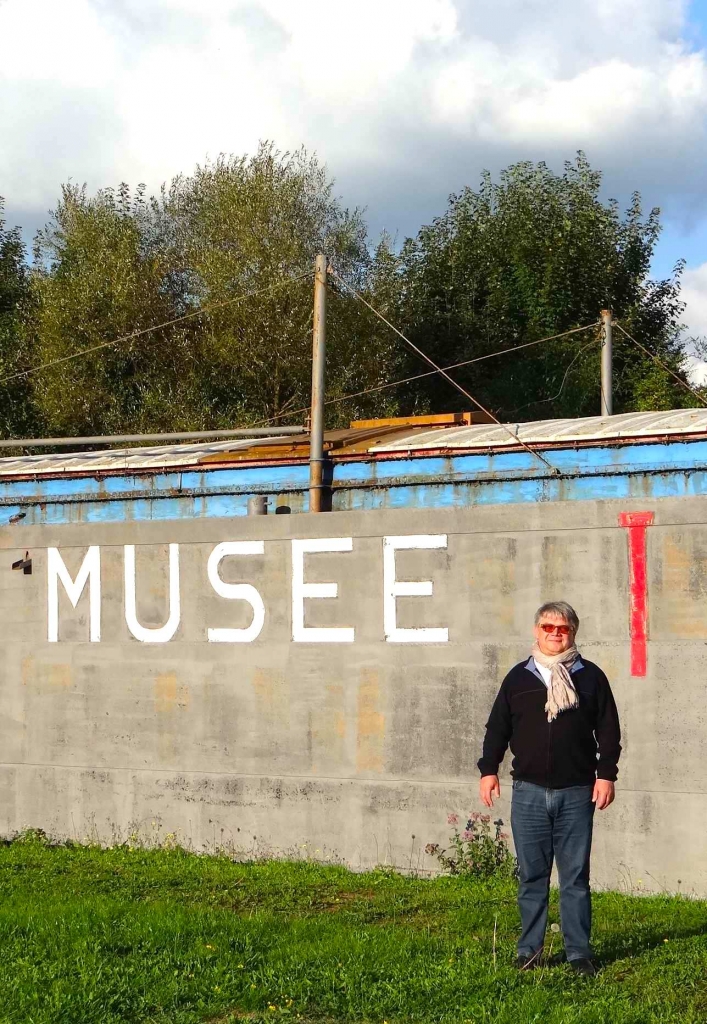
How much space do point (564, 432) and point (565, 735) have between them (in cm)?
908

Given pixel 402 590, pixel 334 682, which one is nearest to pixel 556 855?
pixel 402 590

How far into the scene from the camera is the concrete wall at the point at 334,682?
8258 millimetres

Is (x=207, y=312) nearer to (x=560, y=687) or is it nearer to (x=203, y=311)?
(x=203, y=311)

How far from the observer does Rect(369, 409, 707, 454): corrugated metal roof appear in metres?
13.6

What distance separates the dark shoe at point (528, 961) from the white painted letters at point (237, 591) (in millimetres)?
4433

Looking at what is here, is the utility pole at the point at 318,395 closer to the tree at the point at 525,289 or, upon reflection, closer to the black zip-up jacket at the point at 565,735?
the black zip-up jacket at the point at 565,735

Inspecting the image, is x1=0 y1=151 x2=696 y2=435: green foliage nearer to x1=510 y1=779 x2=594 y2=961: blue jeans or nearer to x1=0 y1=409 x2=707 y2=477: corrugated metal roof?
x1=0 y1=409 x2=707 y2=477: corrugated metal roof

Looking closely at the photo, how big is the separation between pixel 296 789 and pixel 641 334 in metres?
25.0

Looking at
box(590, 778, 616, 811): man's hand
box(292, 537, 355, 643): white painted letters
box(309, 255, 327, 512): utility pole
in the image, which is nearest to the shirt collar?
box(590, 778, 616, 811): man's hand

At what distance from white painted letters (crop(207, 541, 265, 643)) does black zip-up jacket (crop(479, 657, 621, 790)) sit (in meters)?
4.24

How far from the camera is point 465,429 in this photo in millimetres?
16188

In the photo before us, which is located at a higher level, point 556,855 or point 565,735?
point 565,735

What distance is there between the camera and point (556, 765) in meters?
5.73

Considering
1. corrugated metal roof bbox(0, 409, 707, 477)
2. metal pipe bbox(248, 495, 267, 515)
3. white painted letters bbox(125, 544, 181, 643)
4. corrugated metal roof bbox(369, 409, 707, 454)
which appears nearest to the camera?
white painted letters bbox(125, 544, 181, 643)
